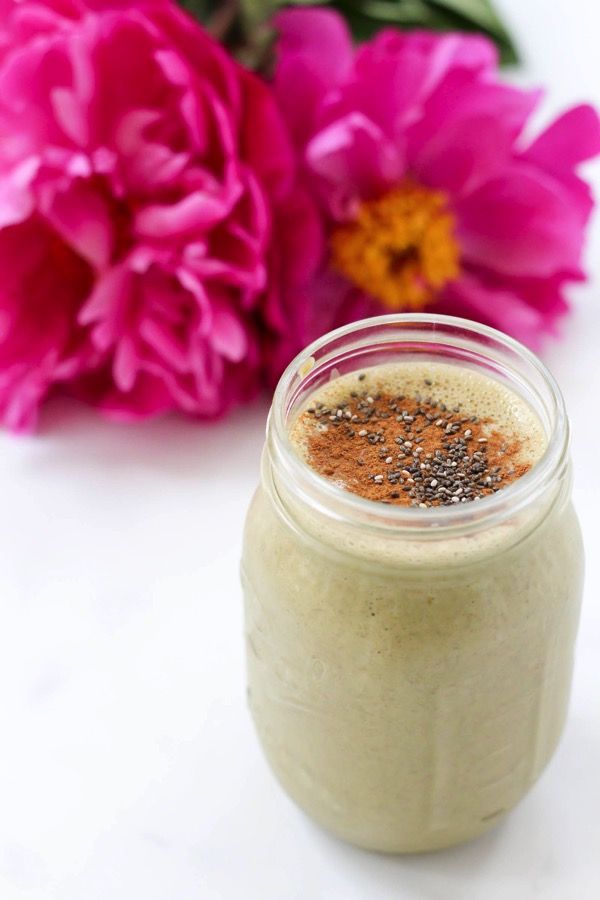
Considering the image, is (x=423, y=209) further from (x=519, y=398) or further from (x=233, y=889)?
(x=233, y=889)

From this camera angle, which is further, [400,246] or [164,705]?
[400,246]

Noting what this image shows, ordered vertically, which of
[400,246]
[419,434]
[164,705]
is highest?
[419,434]

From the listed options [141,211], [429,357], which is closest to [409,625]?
[429,357]

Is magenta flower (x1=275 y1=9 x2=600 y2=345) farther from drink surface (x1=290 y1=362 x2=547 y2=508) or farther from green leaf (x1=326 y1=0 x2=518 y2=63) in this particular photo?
drink surface (x1=290 y1=362 x2=547 y2=508)

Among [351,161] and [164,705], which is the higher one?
[351,161]

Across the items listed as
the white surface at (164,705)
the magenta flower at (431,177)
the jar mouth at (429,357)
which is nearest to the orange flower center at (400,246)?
the magenta flower at (431,177)

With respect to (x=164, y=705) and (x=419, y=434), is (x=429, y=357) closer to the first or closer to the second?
(x=419, y=434)

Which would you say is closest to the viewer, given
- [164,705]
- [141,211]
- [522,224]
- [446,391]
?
[446,391]

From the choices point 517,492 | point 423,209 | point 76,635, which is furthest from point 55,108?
point 517,492

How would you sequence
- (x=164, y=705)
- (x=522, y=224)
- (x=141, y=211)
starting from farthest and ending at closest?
(x=522, y=224) < (x=141, y=211) < (x=164, y=705)
